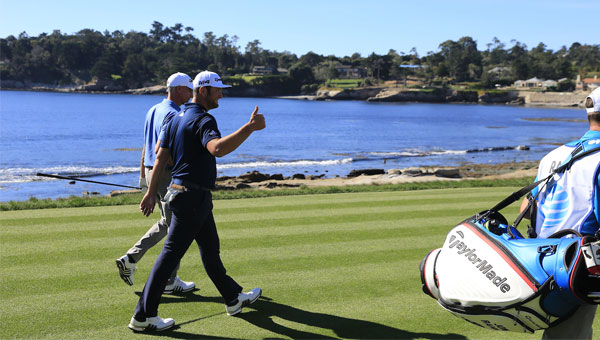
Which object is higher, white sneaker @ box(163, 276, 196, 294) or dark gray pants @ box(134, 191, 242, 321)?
dark gray pants @ box(134, 191, 242, 321)

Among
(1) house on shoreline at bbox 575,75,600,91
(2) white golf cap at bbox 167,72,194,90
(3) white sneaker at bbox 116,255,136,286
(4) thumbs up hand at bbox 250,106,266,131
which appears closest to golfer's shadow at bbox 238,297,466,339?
(3) white sneaker at bbox 116,255,136,286

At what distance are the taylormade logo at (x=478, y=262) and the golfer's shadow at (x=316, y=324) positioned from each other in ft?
6.26

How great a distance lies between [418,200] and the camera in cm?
1159

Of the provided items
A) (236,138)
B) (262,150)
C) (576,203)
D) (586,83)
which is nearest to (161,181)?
(236,138)

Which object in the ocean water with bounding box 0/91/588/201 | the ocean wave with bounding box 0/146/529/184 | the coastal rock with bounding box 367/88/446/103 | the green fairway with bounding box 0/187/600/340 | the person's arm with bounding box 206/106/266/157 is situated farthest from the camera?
the coastal rock with bounding box 367/88/446/103

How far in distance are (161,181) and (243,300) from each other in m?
1.63

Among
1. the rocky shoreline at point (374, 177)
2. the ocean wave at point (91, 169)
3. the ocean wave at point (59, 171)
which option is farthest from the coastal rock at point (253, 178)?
the ocean wave at point (59, 171)

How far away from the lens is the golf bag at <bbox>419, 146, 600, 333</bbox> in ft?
9.68

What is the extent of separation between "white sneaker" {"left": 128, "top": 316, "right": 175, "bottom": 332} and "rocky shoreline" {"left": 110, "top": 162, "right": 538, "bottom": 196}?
43.1 ft

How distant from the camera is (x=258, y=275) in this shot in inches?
257

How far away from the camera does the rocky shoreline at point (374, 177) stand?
20.7 m

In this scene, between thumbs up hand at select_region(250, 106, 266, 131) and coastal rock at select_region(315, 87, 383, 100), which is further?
coastal rock at select_region(315, 87, 383, 100)

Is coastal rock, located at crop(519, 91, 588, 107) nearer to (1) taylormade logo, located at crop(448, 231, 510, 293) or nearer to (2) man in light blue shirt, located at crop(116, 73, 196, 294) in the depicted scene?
(2) man in light blue shirt, located at crop(116, 73, 196, 294)

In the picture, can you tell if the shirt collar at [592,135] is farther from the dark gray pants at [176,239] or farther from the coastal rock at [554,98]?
the coastal rock at [554,98]
